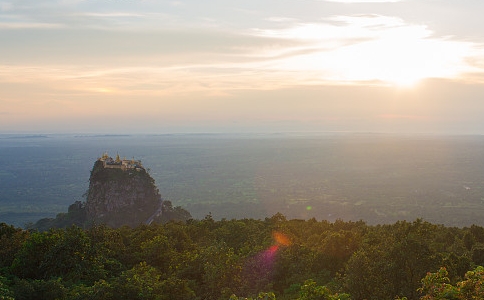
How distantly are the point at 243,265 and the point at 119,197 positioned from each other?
56.4 metres

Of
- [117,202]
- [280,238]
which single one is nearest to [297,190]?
[117,202]

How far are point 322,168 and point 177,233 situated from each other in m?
169

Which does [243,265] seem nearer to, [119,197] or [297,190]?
[119,197]

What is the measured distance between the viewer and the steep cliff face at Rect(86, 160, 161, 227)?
71.6 meters

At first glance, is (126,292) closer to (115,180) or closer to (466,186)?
(115,180)

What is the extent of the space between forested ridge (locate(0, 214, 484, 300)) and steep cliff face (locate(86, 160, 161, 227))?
1693 inches

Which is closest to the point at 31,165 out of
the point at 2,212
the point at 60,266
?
the point at 2,212

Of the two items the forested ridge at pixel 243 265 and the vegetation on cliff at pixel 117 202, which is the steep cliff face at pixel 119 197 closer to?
the vegetation on cliff at pixel 117 202

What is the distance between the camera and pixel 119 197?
72.6 metres

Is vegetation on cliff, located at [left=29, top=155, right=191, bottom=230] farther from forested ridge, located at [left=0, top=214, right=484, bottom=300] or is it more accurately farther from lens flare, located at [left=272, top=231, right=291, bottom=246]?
lens flare, located at [left=272, top=231, right=291, bottom=246]

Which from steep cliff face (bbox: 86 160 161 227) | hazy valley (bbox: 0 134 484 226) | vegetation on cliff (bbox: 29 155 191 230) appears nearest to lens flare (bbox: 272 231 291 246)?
vegetation on cliff (bbox: 29 155 191 230)

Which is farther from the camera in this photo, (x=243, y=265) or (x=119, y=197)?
(x=119, y=197)

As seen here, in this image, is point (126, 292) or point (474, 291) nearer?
point (474, 291)

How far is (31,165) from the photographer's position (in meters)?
200
